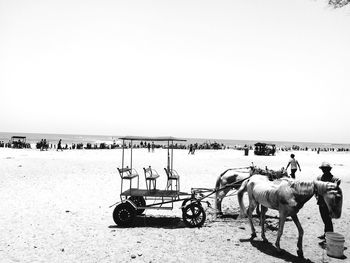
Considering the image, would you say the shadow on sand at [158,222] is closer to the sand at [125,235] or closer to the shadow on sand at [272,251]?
the sand at [125,235]

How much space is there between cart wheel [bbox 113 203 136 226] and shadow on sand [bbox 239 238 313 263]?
3647 millimetres

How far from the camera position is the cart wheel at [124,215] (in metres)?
10.7

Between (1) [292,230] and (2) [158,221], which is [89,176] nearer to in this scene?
(2) [158,221]

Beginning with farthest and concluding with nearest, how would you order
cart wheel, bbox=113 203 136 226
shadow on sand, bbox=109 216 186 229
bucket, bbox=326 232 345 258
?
shadow on sand, bbox=109 216 186 229
cart wheel, bbox=113 203 136 226
bucket, bbox=326 232 345 258

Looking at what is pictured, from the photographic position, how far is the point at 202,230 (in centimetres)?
1027

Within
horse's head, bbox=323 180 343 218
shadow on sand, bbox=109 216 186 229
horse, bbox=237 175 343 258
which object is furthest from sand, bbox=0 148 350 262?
horse's head, bbox=323 180 343 218

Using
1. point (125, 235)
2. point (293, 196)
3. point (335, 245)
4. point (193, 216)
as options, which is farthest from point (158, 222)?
point (335, 245)

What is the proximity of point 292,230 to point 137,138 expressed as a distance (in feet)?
19.7

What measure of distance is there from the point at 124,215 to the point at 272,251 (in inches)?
191

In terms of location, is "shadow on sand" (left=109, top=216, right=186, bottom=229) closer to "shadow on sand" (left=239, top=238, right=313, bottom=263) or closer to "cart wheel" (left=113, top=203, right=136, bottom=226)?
"cart wheel" (left=113, top=203, right=136, bottom=226)

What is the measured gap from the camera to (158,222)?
11.3 metres

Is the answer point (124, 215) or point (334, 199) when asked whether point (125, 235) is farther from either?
point (334, 199)

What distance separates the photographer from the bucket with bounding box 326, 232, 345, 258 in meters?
8.01

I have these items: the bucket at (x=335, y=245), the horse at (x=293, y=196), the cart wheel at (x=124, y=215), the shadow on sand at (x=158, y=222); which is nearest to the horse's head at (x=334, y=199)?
the horse at (x=293, y=196)
